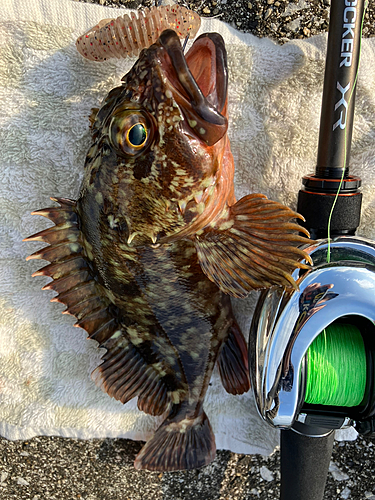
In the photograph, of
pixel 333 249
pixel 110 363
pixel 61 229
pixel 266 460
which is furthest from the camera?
pixel 266 460

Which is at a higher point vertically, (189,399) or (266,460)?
(189,399)

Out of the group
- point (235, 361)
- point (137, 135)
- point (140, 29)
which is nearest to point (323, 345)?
point (235, 361)

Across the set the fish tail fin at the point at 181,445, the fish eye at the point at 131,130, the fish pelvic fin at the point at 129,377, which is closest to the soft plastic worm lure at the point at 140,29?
the fish eye at the point at 131,130

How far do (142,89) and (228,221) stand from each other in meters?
0.40

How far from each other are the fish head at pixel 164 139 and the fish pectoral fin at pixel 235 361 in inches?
18.5

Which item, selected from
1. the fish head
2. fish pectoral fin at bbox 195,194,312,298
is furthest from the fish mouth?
fish pectoral fin at bbox 195,194,312,298

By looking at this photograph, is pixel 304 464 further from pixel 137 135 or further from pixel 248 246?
pixel 137 135

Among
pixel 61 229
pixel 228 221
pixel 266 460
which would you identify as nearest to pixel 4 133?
pixel 61 229

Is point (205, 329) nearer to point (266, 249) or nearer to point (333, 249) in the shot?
point (266, 249)

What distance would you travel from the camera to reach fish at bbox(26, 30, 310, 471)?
0.81 m

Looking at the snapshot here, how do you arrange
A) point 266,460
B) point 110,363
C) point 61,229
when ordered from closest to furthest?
1. point 61,229
2. point 110,363
3. point 266,460

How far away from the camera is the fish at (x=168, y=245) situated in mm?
808

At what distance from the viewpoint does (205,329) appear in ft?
3.66

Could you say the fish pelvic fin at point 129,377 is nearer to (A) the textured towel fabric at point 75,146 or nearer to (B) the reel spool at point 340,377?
(A) the textured towel fabric at point 75,146
